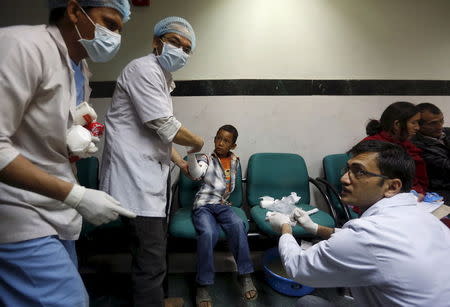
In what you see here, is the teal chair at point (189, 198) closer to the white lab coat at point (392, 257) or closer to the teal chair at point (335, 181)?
the teal chair at point (335, 181)

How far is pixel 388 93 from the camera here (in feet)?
8.34

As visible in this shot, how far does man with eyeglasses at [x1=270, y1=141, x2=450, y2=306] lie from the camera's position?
823 mm

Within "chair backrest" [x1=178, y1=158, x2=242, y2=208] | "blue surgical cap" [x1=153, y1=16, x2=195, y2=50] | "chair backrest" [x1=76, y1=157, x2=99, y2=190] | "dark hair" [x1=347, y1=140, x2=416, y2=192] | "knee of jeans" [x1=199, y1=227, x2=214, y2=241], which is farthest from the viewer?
"chair backrest" [x1=178, y1=158, x2=242, y2=208]

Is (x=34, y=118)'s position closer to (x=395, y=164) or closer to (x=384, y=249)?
(x=384, y=249)

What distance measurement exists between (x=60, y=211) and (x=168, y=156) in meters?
0.67

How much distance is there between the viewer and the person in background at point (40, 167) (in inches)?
26.6

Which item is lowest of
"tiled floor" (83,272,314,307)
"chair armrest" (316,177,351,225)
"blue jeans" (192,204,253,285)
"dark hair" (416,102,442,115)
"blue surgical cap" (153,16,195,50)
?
"tiled floor" (83,272,314,307)

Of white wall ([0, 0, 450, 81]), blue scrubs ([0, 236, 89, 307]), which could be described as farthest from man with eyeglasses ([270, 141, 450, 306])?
white wall ([0, 0, 450, 81])

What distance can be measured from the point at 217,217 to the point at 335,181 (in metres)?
1.11

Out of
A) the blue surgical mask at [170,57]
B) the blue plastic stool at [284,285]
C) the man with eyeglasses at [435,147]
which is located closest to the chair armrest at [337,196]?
the blue plastic stool at [284,285]

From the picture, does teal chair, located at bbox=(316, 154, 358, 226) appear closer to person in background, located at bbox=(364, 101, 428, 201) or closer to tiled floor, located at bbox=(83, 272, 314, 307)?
person in background, located at bbox=(364, 101, 428, 201)

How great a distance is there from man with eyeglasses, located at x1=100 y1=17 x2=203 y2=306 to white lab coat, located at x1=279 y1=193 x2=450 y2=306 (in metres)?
0.80

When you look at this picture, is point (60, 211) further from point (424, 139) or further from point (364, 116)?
point (424, 139)

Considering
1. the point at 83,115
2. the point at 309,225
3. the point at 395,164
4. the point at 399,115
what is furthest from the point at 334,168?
the point at 83,115
